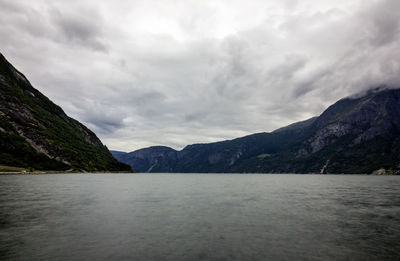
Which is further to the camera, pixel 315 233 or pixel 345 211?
pixel 345 211

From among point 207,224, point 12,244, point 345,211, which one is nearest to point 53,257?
point 12,244

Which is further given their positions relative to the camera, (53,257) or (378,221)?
(378,221)

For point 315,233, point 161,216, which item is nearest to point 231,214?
point 161,216

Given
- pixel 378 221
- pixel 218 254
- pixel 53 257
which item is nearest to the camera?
pixel 53 257

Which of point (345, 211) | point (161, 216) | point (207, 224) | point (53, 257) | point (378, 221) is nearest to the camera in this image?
point (53, 257)

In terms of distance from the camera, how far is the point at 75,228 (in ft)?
96.4

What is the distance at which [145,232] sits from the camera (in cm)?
2795

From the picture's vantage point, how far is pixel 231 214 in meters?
39.9

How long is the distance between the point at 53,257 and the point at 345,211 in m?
46.9

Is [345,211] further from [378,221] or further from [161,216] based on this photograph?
[161,216]

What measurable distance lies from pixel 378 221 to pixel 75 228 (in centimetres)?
4279

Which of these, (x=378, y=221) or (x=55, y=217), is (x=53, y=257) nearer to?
(x=55, y=217)

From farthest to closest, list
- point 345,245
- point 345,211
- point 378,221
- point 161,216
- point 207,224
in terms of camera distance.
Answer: point 345,211 < point 161,216 < point 378,221 < point 207,224 < point 345,245

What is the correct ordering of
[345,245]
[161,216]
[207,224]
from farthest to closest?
[161,216]
[207,224]
[345,245]
